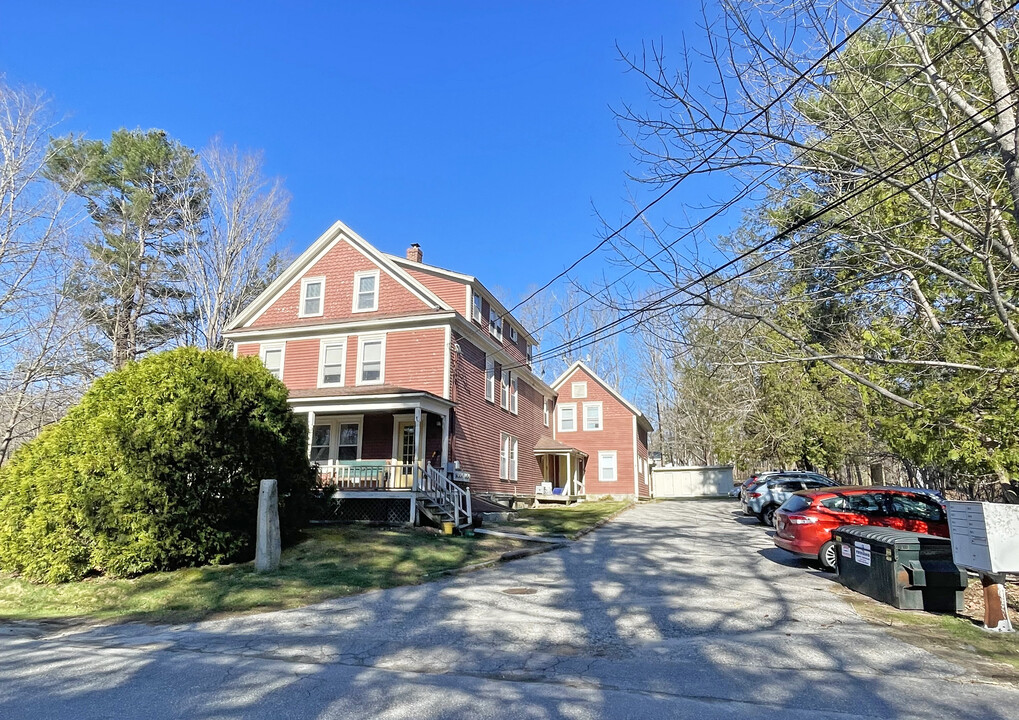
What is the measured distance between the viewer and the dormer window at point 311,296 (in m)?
21.6

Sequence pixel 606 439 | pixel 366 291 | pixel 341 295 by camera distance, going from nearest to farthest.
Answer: pixel 366 291, pixel 341 295, pixel 606 439

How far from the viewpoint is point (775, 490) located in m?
19.9

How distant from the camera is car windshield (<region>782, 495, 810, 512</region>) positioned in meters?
11.5

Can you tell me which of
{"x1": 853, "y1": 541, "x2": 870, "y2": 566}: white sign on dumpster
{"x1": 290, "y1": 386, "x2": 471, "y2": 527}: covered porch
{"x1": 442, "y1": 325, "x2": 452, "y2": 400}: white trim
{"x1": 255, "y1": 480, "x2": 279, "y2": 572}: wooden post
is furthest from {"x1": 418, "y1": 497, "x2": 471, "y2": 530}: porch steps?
{"x1": 853, "y1": 541, "x2": 870, "y2": 566}: white sign on dumpster

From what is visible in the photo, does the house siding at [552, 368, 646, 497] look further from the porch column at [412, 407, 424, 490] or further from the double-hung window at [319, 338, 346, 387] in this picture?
the porch column at [412, 407, 424, 490]

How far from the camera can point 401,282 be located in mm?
20750

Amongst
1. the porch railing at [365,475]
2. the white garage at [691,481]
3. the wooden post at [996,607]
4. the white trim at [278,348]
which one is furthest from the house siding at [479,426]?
the white garage at [691,481]

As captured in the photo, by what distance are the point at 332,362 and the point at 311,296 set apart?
278cm

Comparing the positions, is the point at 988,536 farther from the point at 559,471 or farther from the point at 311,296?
the point at 559,471

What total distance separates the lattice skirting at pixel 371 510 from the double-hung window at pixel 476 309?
7.27 metres

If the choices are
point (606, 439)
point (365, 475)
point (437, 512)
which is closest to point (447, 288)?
point (365, 475)

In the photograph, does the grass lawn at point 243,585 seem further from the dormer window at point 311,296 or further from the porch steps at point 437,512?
the dormer window at point 311,296

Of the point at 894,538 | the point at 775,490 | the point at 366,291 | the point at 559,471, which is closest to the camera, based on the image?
the point at 894,538

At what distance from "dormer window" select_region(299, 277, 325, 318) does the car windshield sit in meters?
16.0
